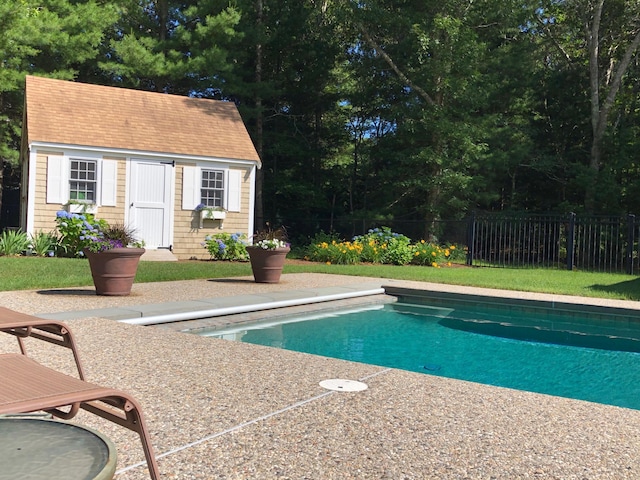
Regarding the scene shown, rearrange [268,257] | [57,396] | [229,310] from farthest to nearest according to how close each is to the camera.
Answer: [268,257] → [229,310] → [57,396]

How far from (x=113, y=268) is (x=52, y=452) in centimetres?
700

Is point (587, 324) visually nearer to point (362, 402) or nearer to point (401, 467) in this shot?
point (362, 402)

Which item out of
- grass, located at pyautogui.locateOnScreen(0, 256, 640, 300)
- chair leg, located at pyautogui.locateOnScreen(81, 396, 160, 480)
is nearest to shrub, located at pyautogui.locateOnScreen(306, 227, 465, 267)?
grass, located at pyautogui.locateOnScreen(0, 256, 640, 300)

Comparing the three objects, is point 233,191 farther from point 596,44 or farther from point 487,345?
point 596,44

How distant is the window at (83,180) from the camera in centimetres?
1486

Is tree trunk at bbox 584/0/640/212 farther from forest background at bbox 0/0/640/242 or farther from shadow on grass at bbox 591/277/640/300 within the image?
shadow on grass at bbox 591/277/640/300

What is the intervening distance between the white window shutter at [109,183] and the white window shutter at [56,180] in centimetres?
92

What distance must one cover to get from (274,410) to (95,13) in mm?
20872

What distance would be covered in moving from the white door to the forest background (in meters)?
6.64

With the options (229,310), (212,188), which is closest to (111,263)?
(229,310)

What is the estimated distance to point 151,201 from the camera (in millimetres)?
15867

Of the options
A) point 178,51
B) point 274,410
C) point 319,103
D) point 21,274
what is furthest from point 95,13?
point 274,410

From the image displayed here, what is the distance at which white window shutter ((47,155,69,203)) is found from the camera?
1445 centimetres

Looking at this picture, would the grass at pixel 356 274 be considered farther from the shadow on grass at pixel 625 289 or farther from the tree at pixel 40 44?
the tree at pixel 40 44
